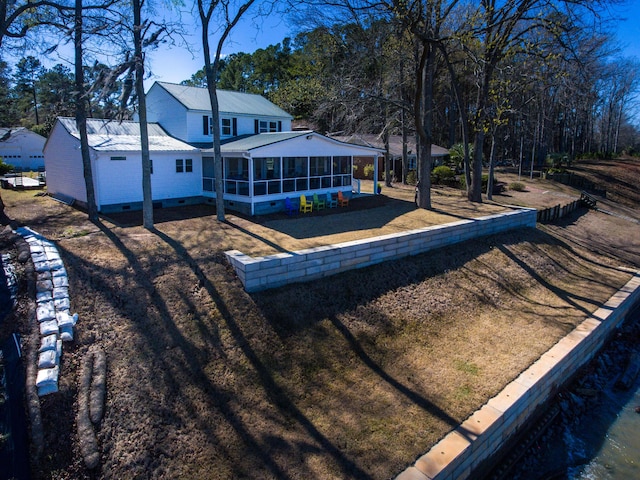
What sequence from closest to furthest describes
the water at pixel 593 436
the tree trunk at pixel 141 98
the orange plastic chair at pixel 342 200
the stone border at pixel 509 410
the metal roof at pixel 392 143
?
the stone border at pixel 509 410, the water at pixel 593 436, the tree trunk at pixel 141 98, the orange plastic chair at pixel 342 200, the metal roof at pixel 392 143

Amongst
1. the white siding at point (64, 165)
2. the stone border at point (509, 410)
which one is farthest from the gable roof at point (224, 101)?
the stone border at point (509, 410)

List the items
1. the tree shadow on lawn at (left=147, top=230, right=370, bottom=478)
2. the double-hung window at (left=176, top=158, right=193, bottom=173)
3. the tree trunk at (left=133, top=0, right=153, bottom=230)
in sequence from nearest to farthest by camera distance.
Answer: the tree shadow on lawn at (left=147, top=230, right=370, bottom=478) → the tree trunk at (left=133, top=0, right=153, bottom=230) → the double-hung window at (left=176, top=158, right=193, bottom=173)

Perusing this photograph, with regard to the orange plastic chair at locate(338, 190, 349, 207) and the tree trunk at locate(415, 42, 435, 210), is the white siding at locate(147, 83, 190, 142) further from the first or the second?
the tree trunk at locate(415, 42, 435, 210)

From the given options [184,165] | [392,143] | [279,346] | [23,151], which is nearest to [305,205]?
[184,165]

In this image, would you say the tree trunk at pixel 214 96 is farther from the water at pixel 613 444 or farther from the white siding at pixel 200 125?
the water at pixel 613 444

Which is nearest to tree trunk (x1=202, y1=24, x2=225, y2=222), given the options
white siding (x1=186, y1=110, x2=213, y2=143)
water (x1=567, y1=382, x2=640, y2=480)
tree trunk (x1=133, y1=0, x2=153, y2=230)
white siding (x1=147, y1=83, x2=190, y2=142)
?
tree trunk (x1=133, y1=0, x2=153, y2=230)

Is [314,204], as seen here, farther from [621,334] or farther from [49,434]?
[49,434]

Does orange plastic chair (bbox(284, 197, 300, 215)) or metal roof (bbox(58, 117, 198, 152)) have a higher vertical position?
metal roof (bbox(58, 117, 198, 152))
